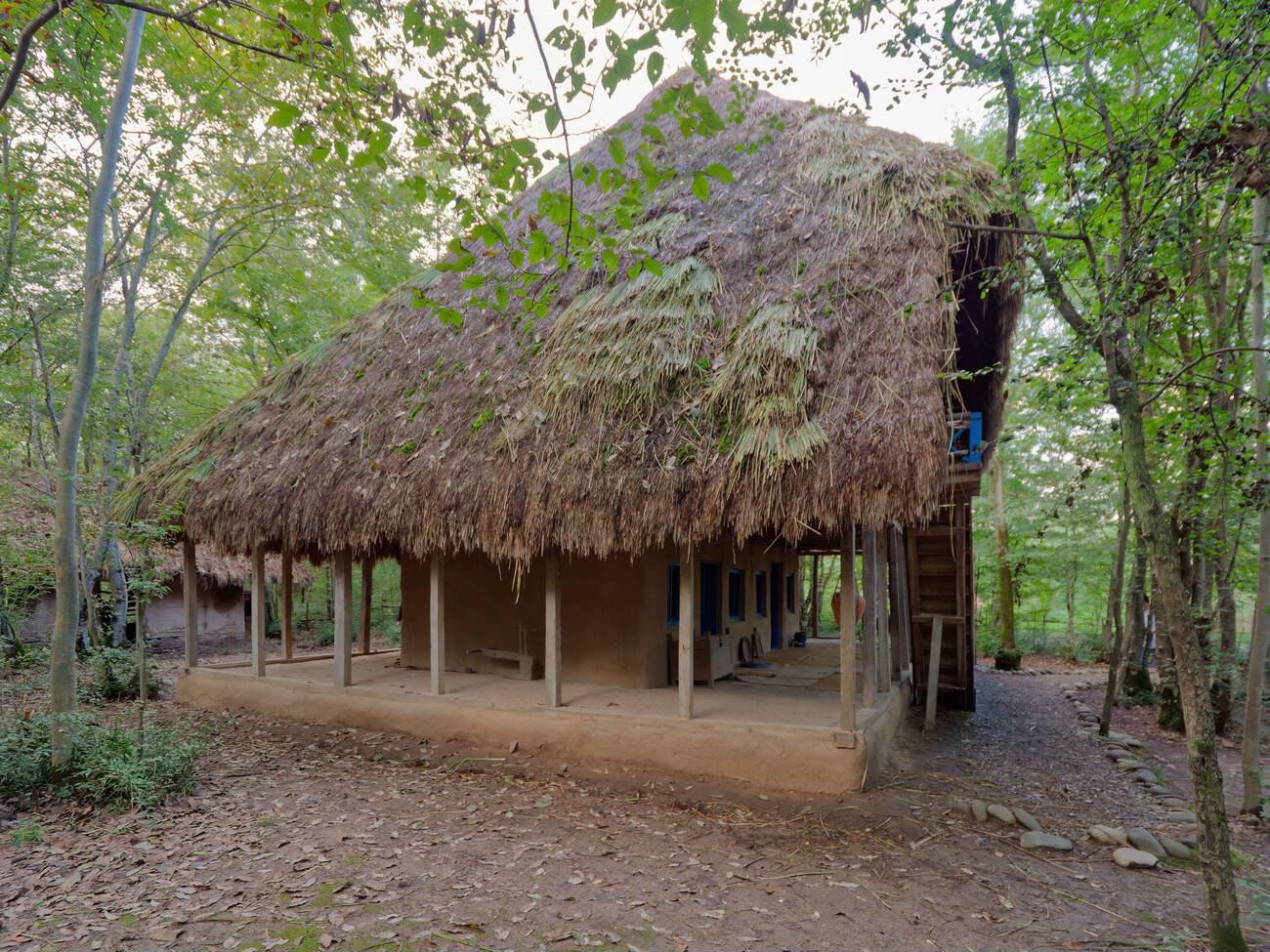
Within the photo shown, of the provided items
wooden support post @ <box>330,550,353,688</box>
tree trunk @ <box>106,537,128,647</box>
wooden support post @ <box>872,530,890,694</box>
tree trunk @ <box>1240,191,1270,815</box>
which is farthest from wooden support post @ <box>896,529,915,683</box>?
tree trunk @ <box>106,537,128,647</box>

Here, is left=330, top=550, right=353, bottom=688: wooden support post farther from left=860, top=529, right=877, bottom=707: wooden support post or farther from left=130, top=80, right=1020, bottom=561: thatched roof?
left=860, top=529, right=877, bottom=707: wooden support post

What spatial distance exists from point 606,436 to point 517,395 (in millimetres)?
1265

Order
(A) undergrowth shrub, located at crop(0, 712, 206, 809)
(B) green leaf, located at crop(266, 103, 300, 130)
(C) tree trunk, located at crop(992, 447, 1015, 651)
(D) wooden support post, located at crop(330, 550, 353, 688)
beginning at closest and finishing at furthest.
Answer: (B) green leaf, located at crop(266, 103, 300, 130) < (A) undergrowth shrub, located at crop(0, 712, 206, 809) < (D) wooden support post, located at crop(330, 550, 353, 688) < (C) tree trunk, located at crop(992, 447, 1015, 651)

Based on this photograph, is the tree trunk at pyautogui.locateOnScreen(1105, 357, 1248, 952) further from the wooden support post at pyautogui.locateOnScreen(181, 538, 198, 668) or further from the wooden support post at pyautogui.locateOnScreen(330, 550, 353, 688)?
the wooden support post at pyautogui.locateOnScreen(181, 538, 198, 668)

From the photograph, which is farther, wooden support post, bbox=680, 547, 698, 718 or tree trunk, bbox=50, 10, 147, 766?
wooden support post, bbox=680, 547, 698, 718

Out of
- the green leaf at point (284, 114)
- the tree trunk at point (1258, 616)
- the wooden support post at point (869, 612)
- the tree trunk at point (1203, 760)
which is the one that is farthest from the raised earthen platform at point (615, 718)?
the green leaf at point (284, 114)

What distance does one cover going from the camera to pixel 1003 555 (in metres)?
13.7

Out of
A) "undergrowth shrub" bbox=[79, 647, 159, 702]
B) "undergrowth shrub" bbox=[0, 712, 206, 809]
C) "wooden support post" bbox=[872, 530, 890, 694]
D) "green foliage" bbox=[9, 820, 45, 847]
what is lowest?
"undergrowth shrub" bbox=[79, 647, 159, 702]

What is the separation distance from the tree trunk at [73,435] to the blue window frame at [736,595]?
6780 millimetres

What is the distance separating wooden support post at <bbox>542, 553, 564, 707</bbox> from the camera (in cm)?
620

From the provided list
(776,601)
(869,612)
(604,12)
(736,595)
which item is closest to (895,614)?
(736,595)

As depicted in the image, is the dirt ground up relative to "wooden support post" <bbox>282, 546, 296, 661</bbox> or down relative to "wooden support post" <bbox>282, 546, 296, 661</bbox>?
down

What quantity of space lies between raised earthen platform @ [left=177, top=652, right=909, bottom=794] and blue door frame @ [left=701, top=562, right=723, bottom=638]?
0.88m

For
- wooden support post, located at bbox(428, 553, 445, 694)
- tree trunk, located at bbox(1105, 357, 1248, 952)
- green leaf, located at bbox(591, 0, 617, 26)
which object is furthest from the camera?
wooden support post, located at bbox(428, 553, 445, 694)
